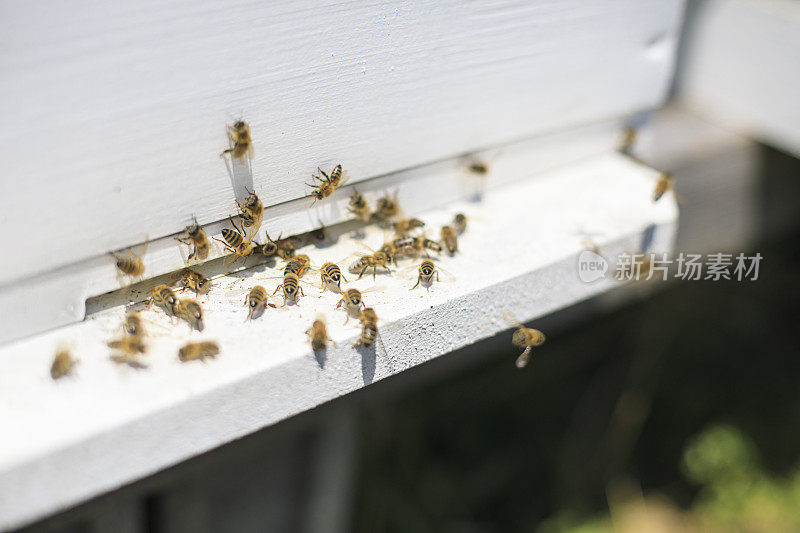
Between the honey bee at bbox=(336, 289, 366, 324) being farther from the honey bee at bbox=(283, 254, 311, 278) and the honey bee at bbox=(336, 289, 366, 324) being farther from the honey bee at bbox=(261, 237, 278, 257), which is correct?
the honey bee at bbox=(261, 237, 278, 257)

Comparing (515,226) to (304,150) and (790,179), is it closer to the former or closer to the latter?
(304,150)

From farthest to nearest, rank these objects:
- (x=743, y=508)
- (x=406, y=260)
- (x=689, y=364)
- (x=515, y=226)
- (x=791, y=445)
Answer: (x=689, y=364) → (x=791, y=445) → (x=743, y=508) → (x=515, y=226) → (x=406, y=260)

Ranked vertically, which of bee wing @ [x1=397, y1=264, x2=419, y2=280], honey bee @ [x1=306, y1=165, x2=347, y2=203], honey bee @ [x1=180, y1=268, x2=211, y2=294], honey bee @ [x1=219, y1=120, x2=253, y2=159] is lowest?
bee wing @ [x1=397, y1=264, x2=419, y2=280]

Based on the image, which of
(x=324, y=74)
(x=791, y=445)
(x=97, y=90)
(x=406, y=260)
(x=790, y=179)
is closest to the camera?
(x=97, y=90)

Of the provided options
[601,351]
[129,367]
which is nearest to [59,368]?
[129,367]

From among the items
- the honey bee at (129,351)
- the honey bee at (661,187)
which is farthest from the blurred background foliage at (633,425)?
the honey bee at (129,351)

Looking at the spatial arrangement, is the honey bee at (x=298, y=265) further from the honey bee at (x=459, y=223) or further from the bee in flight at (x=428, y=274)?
the honey bee at (x=459, y=223)

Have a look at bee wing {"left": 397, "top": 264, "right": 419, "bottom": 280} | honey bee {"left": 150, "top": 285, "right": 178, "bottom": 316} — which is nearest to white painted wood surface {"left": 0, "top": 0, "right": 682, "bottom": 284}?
honey bee {"left": 150, "top": 285, "right": 178, "bottom": 316}
